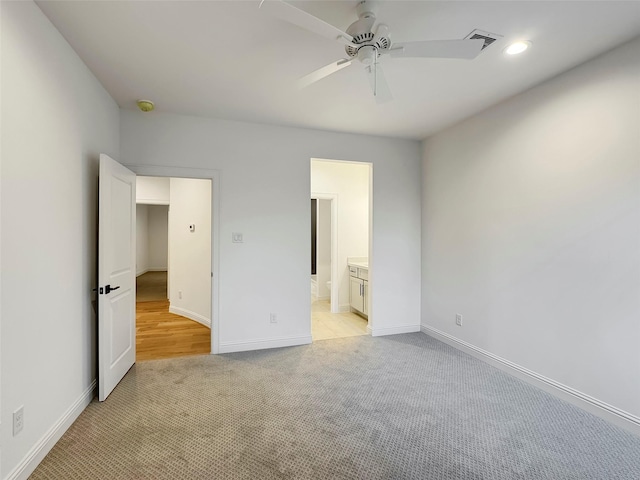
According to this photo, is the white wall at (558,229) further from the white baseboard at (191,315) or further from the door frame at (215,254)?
the white baseboard at (191,315)

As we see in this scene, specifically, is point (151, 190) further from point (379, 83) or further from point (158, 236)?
point (158, 236)

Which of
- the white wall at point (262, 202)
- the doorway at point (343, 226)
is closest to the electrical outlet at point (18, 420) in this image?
the white wall at point (262, 202)

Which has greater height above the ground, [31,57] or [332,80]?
[332,80]

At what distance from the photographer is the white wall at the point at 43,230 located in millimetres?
1494

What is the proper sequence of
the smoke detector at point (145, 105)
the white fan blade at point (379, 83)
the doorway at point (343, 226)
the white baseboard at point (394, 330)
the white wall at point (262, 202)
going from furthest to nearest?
1. the doorway at point (343, 226)
2. the white baseboard at point (394, 330)
3. the white wall at point (262, 202)
4. the smoke detector at point (145, 105)
5. the white fan blade at point (379, 83)

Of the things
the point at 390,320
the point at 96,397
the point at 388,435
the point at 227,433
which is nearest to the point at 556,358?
the point at 388,435

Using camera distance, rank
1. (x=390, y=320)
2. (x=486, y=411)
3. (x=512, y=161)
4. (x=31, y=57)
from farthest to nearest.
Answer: (x=390, y=320) → (x=512, y=161) → (x=486, y=411) → (x=31, y=57)

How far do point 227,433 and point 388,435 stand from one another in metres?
1.02

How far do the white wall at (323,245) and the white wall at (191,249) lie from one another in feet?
7.01

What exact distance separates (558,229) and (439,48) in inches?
68.4

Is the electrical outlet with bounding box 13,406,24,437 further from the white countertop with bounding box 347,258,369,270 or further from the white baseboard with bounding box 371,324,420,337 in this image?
the white countertop with bounding box 347,258,369,270

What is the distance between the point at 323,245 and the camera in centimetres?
591

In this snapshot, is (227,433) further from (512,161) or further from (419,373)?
(512,161)

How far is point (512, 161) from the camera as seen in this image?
282 centimetres
